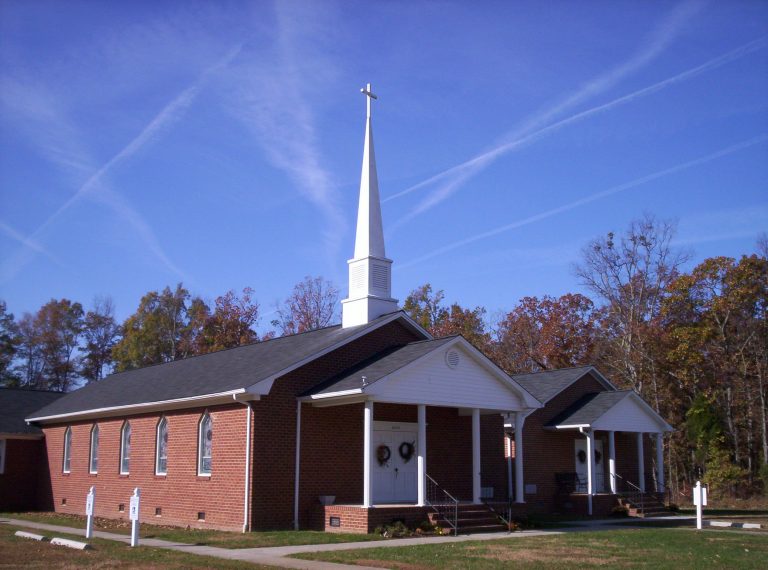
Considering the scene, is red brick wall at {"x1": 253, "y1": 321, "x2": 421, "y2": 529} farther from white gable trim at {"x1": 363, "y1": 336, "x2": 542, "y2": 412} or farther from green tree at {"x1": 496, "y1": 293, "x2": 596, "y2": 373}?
green tree at {"x1": 496, "y1": 293, "x2": 596, "y2": 373}

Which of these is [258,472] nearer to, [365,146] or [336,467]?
[336,467]

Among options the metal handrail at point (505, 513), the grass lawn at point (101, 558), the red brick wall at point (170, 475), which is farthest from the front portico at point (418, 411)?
the grass lawn at point (101, 558)

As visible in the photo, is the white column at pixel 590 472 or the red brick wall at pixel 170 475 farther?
the white column at pixel 590 472

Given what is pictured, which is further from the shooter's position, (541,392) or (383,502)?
(541,392)

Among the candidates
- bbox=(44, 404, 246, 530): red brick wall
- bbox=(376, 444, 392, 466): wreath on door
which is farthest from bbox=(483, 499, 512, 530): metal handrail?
bbox=(44, 404, 246, 530): red brick wall

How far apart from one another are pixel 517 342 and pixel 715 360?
14314 mm

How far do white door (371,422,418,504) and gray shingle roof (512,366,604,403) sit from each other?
8.78 m

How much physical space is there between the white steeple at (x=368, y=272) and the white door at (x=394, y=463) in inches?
144

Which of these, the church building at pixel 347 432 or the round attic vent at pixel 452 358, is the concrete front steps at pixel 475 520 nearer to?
the church building at pixel 347 432

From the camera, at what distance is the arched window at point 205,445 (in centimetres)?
2390

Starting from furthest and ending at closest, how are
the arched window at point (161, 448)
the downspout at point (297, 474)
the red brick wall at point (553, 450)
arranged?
1. the red brick wall at point (553, 450)
2. the arched window at point (161, 448)
3. the downspout at point (297, 474)

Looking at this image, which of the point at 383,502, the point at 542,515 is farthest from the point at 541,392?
the point at 383,502

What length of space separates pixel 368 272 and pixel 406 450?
19.2 feet

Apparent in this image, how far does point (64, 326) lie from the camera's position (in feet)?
239
